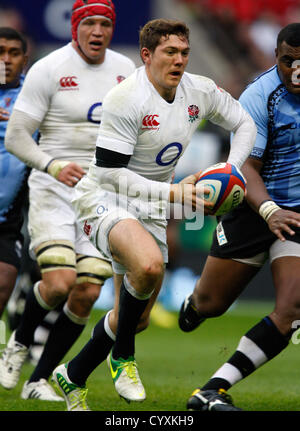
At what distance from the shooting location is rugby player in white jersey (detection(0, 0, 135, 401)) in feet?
22.2

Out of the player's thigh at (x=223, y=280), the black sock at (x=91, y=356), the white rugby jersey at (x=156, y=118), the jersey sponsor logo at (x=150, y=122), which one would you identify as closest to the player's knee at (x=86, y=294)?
the black sock at (x=91, y=356)

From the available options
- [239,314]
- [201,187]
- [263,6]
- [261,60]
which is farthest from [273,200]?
[263,6]

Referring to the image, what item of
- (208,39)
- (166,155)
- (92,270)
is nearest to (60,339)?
(92,270)

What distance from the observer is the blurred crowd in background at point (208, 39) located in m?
13.9

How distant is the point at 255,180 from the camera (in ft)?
20.0

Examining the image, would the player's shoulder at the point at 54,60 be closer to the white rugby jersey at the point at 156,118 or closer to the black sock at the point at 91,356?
the white rugby jersey at the point at 156,118

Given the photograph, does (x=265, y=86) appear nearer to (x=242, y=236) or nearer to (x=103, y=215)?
(x=242, y=236)

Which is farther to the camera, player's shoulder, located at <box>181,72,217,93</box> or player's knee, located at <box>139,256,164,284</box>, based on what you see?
player's shoulder, located at <box>181,72,217,93</box>

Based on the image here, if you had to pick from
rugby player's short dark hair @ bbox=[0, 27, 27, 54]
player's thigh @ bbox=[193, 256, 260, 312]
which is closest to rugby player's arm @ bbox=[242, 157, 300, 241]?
player's thigh @ bbox=[193, 256, 260, 312]

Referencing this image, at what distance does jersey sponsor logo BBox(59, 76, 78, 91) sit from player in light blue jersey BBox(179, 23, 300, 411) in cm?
146

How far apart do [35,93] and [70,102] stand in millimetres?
313

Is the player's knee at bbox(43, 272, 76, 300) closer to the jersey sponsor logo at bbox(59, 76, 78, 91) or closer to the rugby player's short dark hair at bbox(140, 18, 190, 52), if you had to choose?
the jersey sponsor logo at bbox(59, 76, 78, 91)

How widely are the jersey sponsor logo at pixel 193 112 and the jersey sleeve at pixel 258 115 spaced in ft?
1.58

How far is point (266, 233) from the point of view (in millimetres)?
6152
